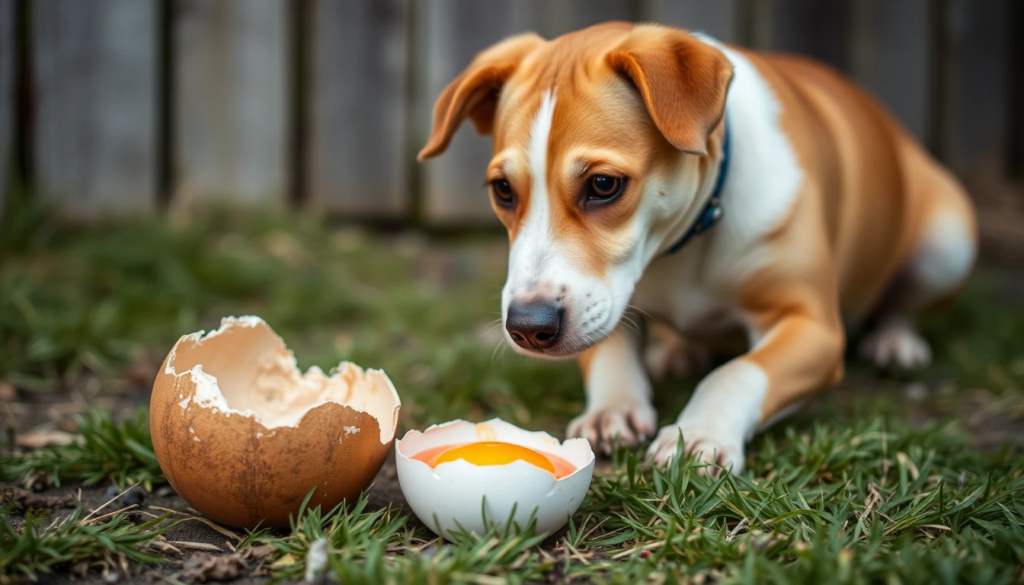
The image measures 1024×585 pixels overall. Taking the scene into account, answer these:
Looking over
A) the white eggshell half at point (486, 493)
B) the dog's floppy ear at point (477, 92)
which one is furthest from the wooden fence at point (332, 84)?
the white eggshell half at point (486, 493)

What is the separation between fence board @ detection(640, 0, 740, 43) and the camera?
16.3ft

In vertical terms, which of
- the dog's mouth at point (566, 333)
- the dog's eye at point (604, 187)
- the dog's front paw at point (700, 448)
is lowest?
the dog's front paw at point (700, 448)

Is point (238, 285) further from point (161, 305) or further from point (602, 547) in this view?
point (602, 547)

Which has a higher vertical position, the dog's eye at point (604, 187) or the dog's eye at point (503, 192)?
the dog's eye at point (604, 187)

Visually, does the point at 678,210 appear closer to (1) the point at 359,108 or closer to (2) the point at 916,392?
(2) the point at 916,392

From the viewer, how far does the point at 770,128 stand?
2799mm

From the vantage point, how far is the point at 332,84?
504 centimetres

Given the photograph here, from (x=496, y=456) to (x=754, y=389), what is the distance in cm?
94

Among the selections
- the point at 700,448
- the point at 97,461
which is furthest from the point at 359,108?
the point at 700,448

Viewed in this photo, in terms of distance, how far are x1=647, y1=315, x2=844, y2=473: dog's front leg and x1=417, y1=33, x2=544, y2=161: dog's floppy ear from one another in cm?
105

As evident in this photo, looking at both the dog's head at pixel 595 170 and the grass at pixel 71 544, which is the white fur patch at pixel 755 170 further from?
the grass at pixel 71 544

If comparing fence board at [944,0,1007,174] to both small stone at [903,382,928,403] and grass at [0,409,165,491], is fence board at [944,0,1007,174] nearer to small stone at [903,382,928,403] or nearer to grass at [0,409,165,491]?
small stone at [903,382,928,403]

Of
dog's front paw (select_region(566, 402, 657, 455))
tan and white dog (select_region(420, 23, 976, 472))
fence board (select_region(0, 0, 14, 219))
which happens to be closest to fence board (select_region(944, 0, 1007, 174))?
tan and white dog (select_region(420, 23, 976, 472))

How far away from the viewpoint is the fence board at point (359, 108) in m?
4.99
